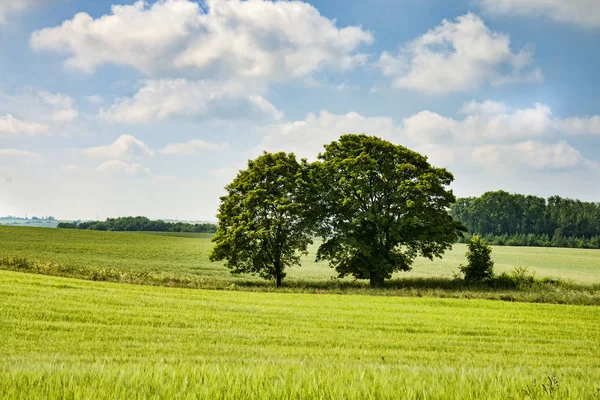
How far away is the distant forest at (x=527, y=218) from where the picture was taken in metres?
115

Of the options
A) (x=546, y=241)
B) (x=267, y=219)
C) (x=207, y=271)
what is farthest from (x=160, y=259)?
(x=546, y=241)

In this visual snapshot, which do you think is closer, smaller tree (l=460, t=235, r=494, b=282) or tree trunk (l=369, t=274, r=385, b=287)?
tree trunk (l=369, t=274, r=385, b=287)

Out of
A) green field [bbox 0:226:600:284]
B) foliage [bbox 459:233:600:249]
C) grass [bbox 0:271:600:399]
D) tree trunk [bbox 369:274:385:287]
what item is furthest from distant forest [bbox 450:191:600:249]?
grass [bbox 0:271:600:399]

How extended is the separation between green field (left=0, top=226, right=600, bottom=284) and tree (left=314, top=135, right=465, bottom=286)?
773 cm

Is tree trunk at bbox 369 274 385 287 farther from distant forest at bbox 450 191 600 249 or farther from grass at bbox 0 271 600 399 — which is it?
distant forest at bbox 450 191 600 249

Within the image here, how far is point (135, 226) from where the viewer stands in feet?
416

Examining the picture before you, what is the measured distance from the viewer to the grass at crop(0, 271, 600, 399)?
2912mm

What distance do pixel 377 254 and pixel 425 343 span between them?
23825 mm

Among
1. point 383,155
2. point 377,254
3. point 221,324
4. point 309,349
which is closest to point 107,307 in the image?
point 221,324

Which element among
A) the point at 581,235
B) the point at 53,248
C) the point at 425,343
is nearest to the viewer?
the point at 425,343

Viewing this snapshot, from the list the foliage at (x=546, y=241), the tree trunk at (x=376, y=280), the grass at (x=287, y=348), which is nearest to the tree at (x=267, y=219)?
the tree trunk at (x=376, y=280)

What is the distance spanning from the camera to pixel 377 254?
36656 millimetres

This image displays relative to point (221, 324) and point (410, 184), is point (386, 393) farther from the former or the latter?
point (410, 184)

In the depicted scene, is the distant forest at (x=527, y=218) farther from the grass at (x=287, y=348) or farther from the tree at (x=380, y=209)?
the grass at (x=287, y=348)
